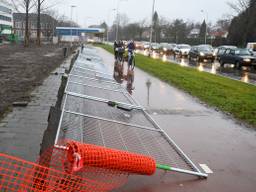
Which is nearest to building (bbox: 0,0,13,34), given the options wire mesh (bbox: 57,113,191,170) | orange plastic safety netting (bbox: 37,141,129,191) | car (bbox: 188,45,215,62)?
car (bbox: 188,45,215,62)

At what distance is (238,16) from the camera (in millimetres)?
56344

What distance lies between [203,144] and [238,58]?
24705mm

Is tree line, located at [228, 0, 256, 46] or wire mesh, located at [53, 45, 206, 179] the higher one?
tree line, located at [228, 0, 256, 46]

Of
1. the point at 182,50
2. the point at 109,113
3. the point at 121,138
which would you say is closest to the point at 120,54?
the point at 109,113

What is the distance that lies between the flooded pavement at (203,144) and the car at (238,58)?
19.2 meters

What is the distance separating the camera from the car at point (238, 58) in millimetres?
28891

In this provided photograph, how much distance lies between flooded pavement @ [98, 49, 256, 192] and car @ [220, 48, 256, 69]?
19.2 meters

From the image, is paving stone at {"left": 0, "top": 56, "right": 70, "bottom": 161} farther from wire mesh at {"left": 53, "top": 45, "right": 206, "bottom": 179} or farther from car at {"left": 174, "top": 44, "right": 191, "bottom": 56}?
car at {"left": 174, "top": 44, "right": 191, "bottom": 56}

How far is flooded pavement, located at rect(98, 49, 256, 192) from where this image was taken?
4645 mm

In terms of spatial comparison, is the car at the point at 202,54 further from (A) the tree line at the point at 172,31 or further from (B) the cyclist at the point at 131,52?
(A) the tree line at the point at 172,31

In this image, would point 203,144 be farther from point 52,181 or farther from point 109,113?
point 52,181

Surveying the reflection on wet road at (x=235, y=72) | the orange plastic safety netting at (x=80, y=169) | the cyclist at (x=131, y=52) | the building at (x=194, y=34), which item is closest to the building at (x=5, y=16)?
the building at (x=194, y=34)

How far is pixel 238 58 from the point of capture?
96.3 ft

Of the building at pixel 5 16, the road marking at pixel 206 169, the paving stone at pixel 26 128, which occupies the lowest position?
the road marking at pixel 206 169
